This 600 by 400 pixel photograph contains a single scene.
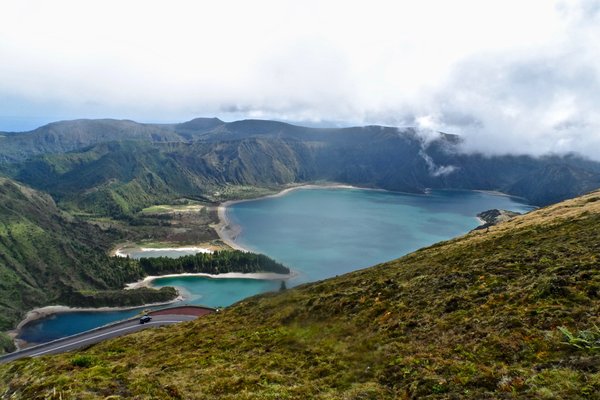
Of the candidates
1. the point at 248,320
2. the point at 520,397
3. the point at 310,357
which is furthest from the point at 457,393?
the point at 248,320

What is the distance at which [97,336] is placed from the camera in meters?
106

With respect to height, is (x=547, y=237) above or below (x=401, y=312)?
above

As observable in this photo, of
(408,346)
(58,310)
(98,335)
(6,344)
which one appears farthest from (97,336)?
(408,346)

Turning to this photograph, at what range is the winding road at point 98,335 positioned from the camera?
101500mm

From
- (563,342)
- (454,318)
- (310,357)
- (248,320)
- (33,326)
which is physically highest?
(563,342)

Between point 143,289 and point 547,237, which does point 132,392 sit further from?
point 143,289

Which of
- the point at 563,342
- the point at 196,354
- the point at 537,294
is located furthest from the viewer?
the point at 196,354

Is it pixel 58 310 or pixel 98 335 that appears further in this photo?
pixel 58 310

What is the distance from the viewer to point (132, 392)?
75.3ft

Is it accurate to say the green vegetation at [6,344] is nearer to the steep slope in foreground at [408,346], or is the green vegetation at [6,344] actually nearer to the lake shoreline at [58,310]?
the lake shoreline at [58,310]

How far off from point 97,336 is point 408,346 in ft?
356

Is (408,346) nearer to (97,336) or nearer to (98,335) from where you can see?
(97,336)

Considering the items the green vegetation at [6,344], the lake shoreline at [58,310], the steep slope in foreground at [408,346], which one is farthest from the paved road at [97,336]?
the steep slope in foreground at [408,346]

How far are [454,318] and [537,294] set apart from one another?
5907mm
